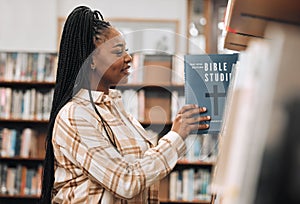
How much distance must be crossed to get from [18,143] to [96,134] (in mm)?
3267

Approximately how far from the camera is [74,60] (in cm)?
166

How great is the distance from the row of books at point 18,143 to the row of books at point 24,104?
0.11 metres

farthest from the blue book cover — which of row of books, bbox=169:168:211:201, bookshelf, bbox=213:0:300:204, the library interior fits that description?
row of books, bbox=169:168:211:201

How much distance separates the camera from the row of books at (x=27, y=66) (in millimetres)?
4730

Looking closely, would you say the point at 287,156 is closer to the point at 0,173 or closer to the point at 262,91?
the point at 262,91

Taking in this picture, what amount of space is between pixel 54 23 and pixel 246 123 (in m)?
4.83

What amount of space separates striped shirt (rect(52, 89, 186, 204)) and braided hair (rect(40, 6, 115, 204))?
0.08 ft

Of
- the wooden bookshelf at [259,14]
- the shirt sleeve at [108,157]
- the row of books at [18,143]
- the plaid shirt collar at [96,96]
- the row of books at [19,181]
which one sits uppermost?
the wooden bookshelf at [259,14]

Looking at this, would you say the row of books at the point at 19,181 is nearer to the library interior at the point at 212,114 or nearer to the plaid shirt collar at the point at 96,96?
the library interior at the point at 212,114

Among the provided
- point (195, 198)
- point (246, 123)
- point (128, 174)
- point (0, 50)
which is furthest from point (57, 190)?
point (0, 50)

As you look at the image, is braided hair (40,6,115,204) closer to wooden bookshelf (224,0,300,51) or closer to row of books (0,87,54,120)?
wooden bookshelf (224,0,300,51)

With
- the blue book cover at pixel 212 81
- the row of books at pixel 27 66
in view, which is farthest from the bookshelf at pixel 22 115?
the blue book cover at pixel 212 81

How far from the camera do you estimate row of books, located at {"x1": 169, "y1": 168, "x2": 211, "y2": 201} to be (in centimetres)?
455

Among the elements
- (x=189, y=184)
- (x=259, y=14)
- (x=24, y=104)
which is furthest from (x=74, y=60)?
(x=24, y=104)
